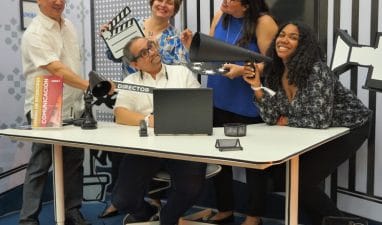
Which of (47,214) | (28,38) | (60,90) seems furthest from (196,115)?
(47,214)

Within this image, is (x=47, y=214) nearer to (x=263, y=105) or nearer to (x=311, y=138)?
(x=263, y=105)

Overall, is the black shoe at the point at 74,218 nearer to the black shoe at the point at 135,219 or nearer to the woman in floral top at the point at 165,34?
the black shoe at the point at 135,219

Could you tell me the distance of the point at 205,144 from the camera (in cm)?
187

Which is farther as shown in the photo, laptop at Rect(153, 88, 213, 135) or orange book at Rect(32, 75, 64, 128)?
orange book at Rect(32, 75, 64, 128)

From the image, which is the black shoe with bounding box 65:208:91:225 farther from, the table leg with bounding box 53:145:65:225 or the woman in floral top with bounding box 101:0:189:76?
the woman in floral top with bounding box 101:0:189:76

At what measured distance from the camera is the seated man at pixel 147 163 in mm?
2260

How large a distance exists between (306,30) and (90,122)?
1.21 metres

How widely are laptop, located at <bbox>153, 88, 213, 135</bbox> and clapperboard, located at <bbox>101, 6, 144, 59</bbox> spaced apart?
0.74 meters

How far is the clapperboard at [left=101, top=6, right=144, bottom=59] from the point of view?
2.67m

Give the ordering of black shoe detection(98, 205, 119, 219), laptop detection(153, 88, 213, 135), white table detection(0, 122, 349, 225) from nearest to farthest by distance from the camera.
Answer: white table detection(0, 122, 349, 225) → laptop detection(153, 88, 213, 135) → black shoe detection(98, 205, 119, 219)

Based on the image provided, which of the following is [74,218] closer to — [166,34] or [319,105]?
[166,34]

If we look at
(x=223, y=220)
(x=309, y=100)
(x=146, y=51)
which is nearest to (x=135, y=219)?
(x=223, y=220)

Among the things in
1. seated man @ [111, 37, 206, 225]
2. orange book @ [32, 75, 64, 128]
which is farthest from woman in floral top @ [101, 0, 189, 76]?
orange book @ [32, 75, 64, 128]

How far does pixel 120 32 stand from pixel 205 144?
3.83ft
